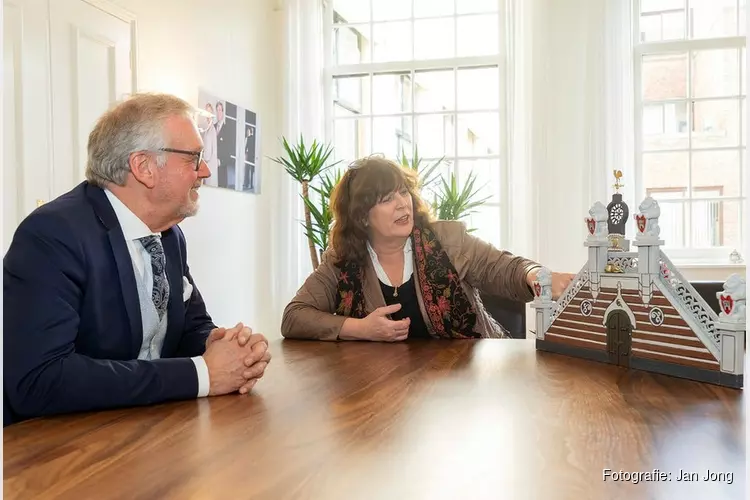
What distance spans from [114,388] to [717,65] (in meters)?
4.90

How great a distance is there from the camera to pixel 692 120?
4887 mm

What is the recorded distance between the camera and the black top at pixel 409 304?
241 centimetres

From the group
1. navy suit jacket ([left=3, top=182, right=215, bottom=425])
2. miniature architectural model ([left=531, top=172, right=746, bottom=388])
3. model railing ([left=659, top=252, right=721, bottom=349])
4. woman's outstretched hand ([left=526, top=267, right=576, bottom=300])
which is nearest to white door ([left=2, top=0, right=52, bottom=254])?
navy suit jacket ([left=3, top=182, right=215, bottom=425])

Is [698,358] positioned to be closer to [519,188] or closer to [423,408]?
[423,408]


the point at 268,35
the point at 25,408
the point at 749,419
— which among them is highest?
the point at 268,35

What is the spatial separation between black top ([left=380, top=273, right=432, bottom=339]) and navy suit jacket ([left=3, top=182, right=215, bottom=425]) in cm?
99

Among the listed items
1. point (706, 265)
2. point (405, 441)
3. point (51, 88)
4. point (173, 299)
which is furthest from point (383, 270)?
point (706, 265)

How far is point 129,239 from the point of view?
1.58 m

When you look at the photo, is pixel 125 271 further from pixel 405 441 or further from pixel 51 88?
pixel 51 88

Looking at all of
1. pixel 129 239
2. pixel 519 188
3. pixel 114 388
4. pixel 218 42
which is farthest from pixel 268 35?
pixel 114 388

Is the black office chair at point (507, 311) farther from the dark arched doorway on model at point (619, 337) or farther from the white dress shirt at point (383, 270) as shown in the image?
the dark arched doorway on model at point (619, 337)

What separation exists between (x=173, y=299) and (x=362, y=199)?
1.08 meters

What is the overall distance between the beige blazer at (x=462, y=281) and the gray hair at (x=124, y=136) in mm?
771

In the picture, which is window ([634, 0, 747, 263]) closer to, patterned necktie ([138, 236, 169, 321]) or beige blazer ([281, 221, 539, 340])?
beige blazer ([281, 221, 539, 340])
